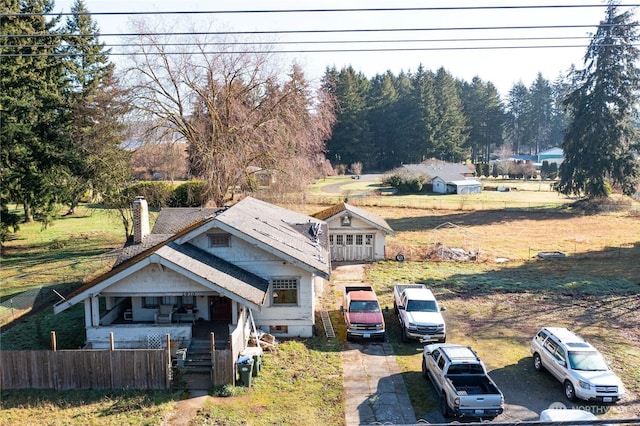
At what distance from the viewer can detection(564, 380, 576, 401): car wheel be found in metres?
15.0

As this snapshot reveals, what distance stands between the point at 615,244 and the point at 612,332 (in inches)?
877

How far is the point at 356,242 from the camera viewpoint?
3431 cm

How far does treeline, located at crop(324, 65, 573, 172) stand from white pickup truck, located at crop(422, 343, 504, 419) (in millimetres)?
79833

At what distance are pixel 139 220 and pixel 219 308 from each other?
7.54 meters

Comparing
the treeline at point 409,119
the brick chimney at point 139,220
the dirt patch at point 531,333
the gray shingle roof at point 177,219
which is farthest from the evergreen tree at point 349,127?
the dirt patch at point 531,333

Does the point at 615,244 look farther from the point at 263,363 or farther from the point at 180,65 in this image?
the point at 180,65

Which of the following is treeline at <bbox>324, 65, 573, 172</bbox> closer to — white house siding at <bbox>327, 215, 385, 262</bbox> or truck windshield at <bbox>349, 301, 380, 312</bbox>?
white house siding at <bbox>327, 215, 385, 262</bbox>

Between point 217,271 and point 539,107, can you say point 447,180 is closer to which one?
point 217,271

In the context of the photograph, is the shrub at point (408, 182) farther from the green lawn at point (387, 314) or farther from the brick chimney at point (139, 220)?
the brick chimney at point (139, 220)

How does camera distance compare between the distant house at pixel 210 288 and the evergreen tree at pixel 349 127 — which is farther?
the evergreen tree at pixel 349 127

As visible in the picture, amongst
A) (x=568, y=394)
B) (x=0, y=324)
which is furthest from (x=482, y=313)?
(x=0, y=324)

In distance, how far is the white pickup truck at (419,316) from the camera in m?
19.4

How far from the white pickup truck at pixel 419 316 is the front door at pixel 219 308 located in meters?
7.02

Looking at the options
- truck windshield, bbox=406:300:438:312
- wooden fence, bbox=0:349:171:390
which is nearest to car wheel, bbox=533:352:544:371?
truck windshield, bbox=406:300:438:312
